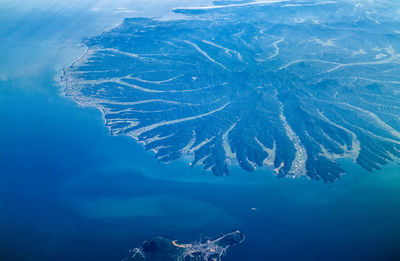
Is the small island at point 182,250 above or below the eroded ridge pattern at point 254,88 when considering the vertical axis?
below

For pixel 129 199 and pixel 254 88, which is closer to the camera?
pixel 129 199

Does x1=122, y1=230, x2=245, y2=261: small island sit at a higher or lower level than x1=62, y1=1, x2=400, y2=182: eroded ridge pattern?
lower

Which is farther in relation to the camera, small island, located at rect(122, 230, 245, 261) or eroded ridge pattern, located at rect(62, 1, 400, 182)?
eroded ridge pattern, located at rect(62, 1, 400, 182)

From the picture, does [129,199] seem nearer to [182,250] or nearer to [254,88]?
[182,250]

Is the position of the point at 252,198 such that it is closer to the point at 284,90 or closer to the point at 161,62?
the point at 284,90

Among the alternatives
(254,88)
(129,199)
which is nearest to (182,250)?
(129,199)
